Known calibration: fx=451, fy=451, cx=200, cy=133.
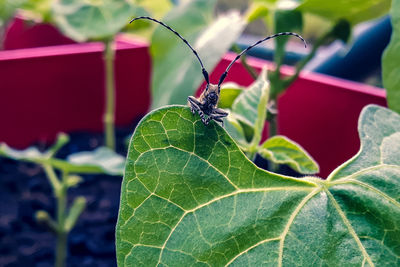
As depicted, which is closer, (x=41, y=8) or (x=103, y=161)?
(x=103, y=161)

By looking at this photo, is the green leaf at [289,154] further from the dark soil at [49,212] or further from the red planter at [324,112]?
the dark soil at [49,212]

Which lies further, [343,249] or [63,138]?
[63,138]

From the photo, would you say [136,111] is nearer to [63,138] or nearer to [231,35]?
[63,138]

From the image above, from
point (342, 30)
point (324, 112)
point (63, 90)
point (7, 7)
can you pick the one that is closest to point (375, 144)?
point (342, 30)

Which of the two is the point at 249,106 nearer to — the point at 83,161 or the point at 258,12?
the point at 258,12

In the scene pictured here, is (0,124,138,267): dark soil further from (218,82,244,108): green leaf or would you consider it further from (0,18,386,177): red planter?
(218,82,244,108): green leaf

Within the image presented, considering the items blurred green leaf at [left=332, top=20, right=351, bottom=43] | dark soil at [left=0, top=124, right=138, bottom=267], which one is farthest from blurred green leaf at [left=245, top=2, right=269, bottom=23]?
dark soil at [left=0, top=124, right=138, bottom=267]

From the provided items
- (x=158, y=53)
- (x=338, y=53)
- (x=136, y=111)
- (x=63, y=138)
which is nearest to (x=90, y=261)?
(x=63, y=138)
